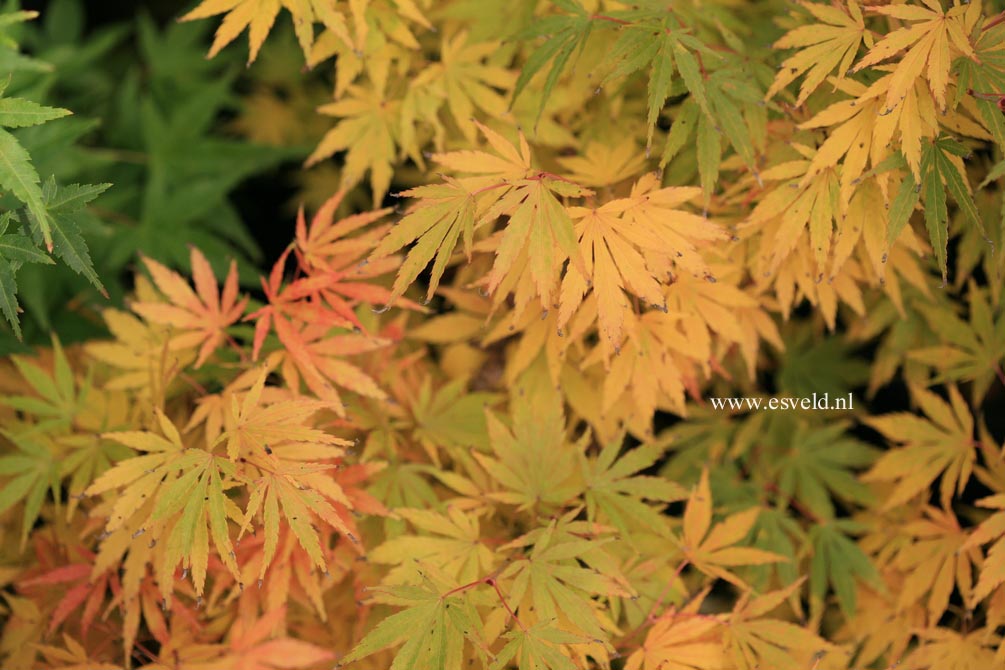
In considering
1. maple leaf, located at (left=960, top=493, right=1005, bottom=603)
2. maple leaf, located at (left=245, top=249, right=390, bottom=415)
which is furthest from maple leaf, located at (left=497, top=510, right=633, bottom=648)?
maple leaf, located at (left=960, top=493, right=1005, bottom=603)

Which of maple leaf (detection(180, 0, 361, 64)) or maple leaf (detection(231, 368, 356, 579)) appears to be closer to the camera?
maple leaf (detection(231, 368, 356, 579))

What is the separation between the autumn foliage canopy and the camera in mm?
1141

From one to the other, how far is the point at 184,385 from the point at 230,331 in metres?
0.20

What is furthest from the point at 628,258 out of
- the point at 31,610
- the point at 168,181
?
the point at 168,181

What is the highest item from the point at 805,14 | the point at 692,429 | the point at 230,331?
the point at 805,14

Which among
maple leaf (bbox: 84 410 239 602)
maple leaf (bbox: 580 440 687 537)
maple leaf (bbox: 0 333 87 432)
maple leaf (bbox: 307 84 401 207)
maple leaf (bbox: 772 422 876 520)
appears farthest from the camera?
maple leaf (bbox: 772 422 876 520)

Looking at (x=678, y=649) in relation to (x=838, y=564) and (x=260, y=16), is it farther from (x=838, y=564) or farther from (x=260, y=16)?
(x=260, y=16)

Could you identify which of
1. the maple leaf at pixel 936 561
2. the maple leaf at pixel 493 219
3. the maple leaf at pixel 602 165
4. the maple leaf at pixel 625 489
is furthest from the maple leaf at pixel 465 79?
the maple leaf at pixel 936 561

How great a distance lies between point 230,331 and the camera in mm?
1440

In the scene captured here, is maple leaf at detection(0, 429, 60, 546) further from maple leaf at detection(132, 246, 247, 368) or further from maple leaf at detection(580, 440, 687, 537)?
maple leaf at detection(580, 440, 687, 537)

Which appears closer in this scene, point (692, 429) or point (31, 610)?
point (31, 610)

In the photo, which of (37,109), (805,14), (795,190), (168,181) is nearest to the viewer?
(37,109)

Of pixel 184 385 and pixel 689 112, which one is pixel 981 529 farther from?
pixel 184 385

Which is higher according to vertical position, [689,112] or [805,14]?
[805,14]
